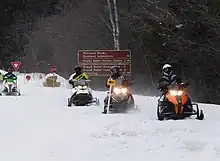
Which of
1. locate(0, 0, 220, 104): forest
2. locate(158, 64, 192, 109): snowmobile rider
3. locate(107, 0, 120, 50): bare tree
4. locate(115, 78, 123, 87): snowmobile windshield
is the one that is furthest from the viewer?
locate(107, 0, 120, 50): bare tree

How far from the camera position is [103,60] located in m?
19.8

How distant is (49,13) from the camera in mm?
52375

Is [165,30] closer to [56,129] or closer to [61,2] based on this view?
[56,129]

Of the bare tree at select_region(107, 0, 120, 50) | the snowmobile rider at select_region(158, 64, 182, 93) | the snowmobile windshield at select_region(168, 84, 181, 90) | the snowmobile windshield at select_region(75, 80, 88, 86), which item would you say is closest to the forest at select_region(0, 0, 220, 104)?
the bare tree at select_region(107, 0, 120, 50)

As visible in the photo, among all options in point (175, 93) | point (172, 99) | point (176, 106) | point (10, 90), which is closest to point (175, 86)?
point (175, 93)

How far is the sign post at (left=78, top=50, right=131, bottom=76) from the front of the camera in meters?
19.4

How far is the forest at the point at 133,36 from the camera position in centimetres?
2651

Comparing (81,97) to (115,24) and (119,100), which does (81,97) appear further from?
(115,24)

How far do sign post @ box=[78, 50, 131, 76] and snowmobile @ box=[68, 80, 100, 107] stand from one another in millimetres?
2667

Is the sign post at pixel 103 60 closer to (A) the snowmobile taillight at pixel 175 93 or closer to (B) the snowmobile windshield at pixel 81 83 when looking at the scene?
(B) the snowmobile windshield at pixel 81 83

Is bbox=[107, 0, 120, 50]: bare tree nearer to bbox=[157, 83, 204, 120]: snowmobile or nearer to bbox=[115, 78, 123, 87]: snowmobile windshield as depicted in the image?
bbox=[115, 78, 123, 87]: snowmobile windshield

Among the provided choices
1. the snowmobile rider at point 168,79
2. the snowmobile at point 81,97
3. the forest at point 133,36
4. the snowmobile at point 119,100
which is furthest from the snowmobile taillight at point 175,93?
the forest at point 133,36

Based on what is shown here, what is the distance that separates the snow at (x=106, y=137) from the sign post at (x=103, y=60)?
5.79m

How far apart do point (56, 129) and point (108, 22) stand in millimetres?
32002
